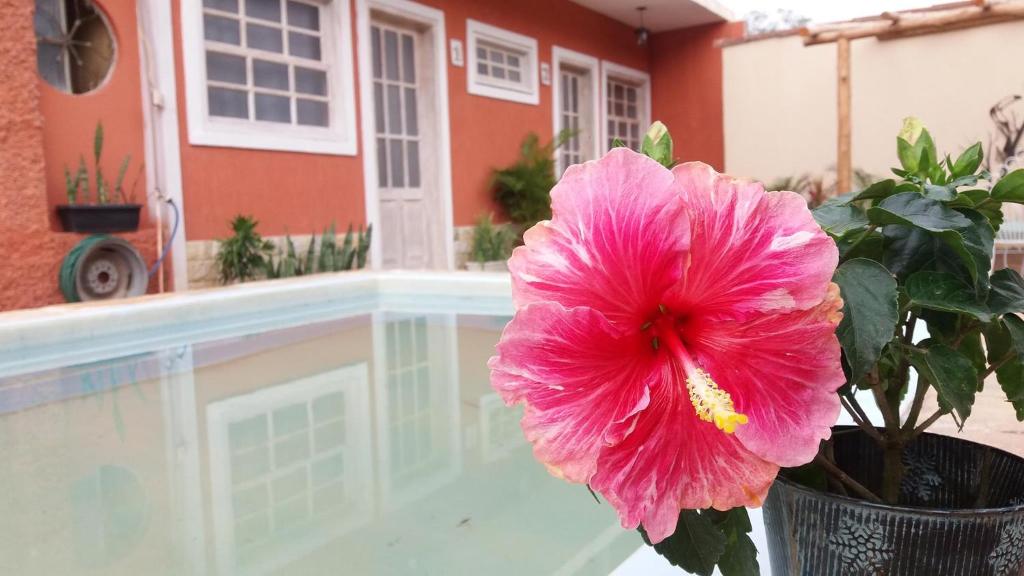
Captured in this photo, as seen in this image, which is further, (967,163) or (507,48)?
(507,48)

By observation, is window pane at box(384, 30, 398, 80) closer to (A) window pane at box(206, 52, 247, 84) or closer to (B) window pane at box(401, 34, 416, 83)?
(B) window pane at box(401, 34, 416, 83)

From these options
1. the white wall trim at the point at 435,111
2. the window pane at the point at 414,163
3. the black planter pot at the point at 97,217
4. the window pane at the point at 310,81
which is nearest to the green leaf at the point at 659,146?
the black planter pot at the point at 97,217

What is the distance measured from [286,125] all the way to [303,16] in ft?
2.98

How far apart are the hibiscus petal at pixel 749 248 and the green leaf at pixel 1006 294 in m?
0.15

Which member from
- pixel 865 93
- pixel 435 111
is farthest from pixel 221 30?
pixel 865 93

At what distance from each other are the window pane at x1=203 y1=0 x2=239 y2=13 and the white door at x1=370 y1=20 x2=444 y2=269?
1416 millimetres

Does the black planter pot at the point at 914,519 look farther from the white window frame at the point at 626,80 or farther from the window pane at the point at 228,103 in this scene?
the white window frame at the point at 626,80

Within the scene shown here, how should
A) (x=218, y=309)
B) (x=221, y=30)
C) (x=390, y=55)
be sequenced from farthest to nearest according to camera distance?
(x=390, y=55), (x=221, y=30), (x=218, y=309)

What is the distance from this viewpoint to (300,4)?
590 centimetres

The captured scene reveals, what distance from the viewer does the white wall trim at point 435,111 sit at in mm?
6207

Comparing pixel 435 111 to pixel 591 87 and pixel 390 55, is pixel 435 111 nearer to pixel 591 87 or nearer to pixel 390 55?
pixel 390 55

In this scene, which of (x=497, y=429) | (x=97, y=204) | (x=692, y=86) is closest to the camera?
(x=497, y=429)

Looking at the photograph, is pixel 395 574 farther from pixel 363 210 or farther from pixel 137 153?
pixel 363 210

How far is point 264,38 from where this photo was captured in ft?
18.5
